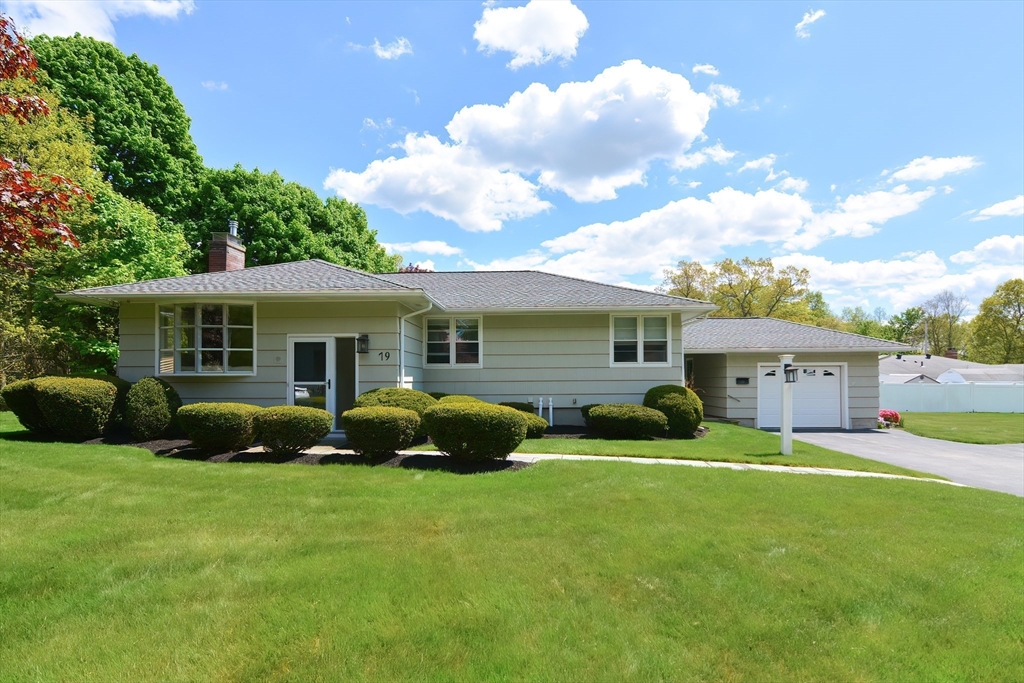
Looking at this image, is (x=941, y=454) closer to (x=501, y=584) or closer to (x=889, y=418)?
(x=889, y=418)

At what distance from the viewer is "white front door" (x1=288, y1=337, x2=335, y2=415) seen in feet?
35.0

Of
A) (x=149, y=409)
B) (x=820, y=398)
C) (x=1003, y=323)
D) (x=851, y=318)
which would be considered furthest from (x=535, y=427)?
(x=851, y=318)

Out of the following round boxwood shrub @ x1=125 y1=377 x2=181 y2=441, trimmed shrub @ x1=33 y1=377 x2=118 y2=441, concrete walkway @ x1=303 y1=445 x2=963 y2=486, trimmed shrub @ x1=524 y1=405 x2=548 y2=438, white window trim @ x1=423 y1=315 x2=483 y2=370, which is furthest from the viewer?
white window trim @ x1=423 y1=315 x2=483 y2=370

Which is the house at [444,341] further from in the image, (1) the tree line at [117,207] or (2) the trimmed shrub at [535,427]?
(1) the tree line at [117,207]

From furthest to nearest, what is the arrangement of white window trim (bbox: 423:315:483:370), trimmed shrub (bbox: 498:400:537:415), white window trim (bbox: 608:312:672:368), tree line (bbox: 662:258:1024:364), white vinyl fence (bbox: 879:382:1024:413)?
tree line (bbox: 662:258:1024:364), white vinyl fence (bbox: 879:382:1024:413), white window trim (bbox: 423:315:483:370), white window trim (bbox: 608:312:672:368), trimmed shrub (bbox: 498:400:537:415)

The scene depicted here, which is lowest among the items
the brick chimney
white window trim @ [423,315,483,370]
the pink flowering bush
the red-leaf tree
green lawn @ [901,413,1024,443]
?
green lawn @ [901,413,1024,443]

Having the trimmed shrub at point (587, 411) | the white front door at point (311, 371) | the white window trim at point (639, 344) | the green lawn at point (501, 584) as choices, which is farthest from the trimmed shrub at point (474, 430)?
the white window trim at point (639, 344)

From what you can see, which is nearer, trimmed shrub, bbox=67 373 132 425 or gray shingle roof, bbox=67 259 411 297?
trimmed shrub, bbox=67 373 132 425

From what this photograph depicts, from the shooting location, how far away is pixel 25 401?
8.85 m

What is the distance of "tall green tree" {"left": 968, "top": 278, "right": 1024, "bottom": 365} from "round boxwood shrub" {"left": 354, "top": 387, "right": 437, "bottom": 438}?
54.5 metres

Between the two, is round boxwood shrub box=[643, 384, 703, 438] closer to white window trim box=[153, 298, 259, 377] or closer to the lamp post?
the lamp post

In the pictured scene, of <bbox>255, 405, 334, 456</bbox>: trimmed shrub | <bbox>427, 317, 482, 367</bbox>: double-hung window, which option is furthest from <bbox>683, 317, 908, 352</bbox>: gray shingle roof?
<bbox>255, 405, 334, 456</bbox>: trimmed shrub

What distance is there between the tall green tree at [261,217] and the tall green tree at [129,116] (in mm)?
1220

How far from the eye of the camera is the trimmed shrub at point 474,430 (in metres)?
7.53
